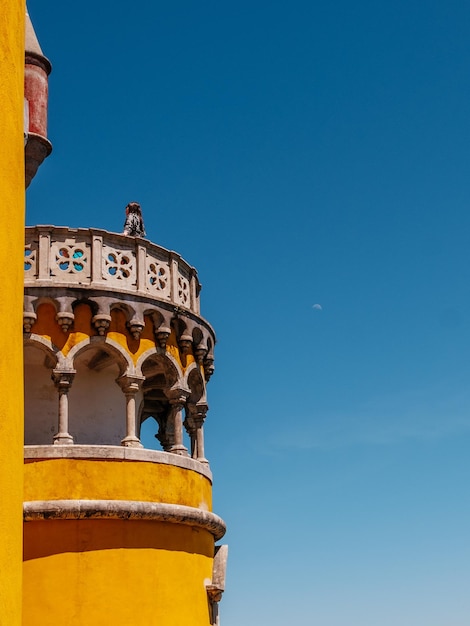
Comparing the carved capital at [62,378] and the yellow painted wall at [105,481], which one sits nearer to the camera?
the yellow painted wall at [105,481]

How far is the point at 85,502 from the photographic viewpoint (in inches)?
568

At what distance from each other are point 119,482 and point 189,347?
275 cm

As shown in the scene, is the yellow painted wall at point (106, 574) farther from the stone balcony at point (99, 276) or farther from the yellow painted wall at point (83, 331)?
the stone balcony at point (99, 276)

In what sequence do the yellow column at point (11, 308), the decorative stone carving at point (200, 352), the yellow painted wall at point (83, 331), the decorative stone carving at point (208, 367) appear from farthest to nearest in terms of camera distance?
the decorative stone carving at point (208, 367)
the decorative stone carving at point (200, 352)
the yellow painted wall at point (83, 331)
the yellow column at point (11, 308)

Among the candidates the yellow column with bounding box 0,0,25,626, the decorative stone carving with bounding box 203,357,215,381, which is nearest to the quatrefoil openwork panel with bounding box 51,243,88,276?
the decorative stone carving with bounding box 203,357,215,381

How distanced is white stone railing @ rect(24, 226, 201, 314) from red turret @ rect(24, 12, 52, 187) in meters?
2.52

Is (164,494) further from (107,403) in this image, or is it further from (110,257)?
(110,257)

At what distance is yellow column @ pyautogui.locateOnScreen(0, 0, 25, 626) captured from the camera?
788 cm

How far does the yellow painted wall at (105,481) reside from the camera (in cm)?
1444

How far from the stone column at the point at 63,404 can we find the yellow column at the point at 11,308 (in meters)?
Result: 6.28

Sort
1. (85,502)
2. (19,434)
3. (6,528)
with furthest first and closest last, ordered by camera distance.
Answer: (85,502) → (19,434) → (6,528)

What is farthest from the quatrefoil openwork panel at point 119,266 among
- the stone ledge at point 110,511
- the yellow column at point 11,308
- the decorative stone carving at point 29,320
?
the yellow column at point 11,308

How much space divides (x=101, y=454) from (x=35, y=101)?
15.8 ft

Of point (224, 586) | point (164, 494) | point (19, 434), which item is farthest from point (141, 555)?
point (19, 434)
